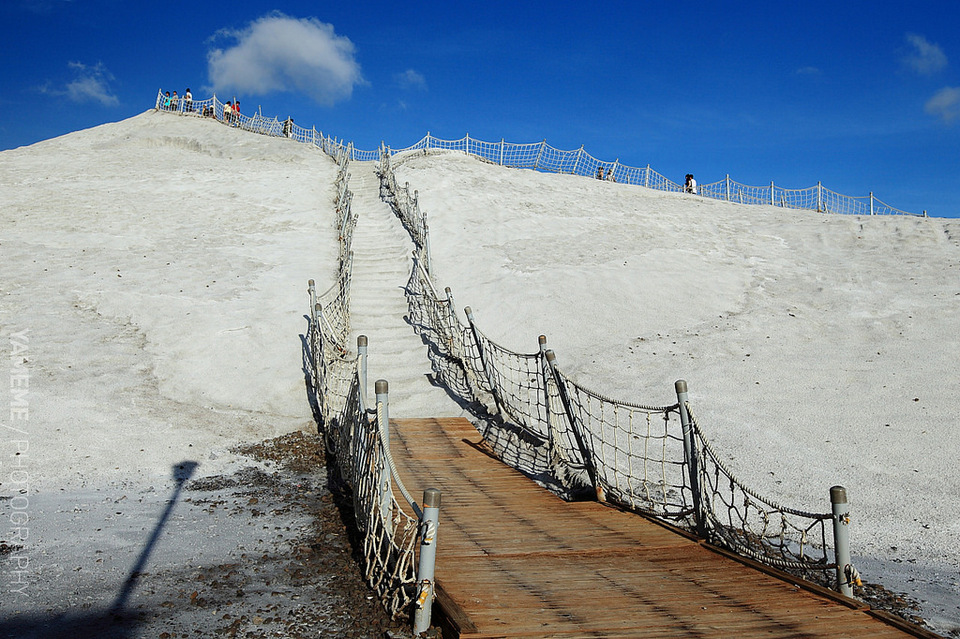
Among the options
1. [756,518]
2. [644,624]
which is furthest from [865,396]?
[644,624]

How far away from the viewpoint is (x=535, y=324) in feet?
31.8

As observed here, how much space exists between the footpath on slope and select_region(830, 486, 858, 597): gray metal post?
15.8 feet

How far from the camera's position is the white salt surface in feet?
18.5

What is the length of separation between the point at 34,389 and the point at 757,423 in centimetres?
806

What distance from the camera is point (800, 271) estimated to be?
11.4 metres

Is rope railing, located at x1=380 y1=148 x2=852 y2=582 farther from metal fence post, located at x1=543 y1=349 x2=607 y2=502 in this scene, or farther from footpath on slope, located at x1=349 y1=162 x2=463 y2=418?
footpath on slope, located at x1=349 y1=162 x2=463 y2=418

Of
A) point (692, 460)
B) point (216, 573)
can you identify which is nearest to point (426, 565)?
point (216, 573)

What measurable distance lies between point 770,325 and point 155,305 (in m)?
9.32

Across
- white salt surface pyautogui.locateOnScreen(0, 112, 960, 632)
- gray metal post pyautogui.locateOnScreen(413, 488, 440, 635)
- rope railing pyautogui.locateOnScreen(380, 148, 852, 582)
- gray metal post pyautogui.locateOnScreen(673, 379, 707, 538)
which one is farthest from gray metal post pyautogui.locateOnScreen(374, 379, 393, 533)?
white salt surface pyautogui.locateOnScreen(0, 112, 960, 632)

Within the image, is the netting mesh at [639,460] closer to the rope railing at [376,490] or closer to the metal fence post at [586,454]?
the metal fence post at [586,454]

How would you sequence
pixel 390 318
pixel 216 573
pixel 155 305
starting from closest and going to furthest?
pixel 216 573 → pixel 155 305 → pixel 390 318

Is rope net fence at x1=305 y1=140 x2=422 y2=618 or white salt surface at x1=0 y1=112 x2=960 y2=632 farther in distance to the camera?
white salt surface at x1=0 y1=112 x2=960 y2=632

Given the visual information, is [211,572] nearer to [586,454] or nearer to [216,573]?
[216,573]

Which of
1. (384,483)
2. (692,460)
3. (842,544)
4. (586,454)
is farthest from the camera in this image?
(586,454)
